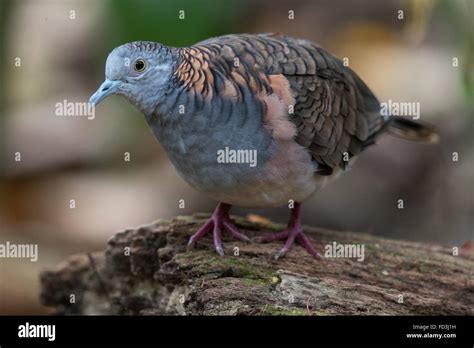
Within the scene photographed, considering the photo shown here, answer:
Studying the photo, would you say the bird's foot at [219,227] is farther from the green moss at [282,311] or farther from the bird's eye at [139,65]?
the bird's eye at [139,65]

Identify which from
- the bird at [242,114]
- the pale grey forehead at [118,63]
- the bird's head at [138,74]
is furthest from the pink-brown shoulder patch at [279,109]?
the pale grey forehead at [118,63]

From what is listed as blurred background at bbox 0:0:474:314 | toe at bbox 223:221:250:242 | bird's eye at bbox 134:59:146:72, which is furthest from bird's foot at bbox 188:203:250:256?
blurred background at bbox 0:0:474:314

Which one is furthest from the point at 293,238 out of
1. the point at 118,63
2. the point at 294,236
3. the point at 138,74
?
the point at 118,63

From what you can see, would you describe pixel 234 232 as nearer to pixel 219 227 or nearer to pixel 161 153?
pixel 219 227

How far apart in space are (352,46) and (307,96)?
415cm

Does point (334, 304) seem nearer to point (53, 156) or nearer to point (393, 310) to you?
point (393, 310)

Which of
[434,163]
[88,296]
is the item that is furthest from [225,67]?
[434,163]

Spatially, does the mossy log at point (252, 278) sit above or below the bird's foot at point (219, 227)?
below

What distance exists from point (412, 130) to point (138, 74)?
2.60 metres

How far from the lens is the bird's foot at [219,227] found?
532 centimetres

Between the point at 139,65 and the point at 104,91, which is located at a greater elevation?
the point at 139,65

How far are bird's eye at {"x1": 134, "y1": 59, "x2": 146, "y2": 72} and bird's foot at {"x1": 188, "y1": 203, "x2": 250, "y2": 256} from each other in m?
1.33

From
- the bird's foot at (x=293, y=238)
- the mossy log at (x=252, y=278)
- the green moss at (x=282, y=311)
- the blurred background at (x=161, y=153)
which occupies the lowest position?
the green moss at (x=282, y=311)

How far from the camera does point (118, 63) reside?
4.41 m
